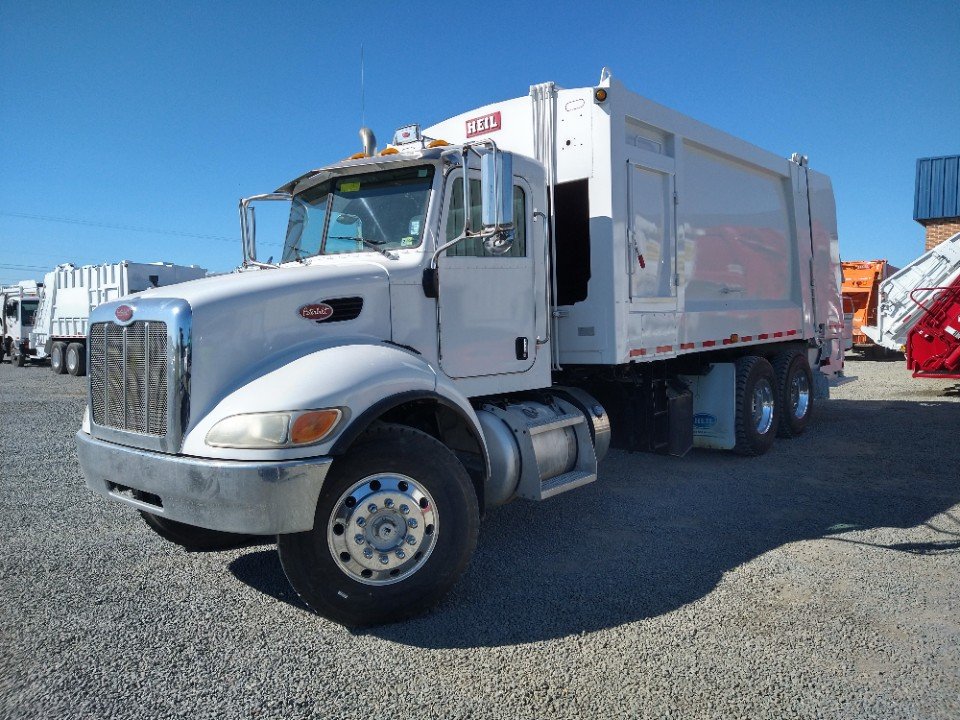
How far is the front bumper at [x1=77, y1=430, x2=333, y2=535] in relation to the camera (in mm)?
3248

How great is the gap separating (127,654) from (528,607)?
6.51 feet

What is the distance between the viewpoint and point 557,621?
3646 mm

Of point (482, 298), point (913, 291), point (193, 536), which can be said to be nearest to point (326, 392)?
point (482, 298)

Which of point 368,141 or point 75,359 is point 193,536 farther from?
point 75,359

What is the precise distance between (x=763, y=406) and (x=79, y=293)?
72.7 ft

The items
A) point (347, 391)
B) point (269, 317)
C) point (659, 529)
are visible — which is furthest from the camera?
point (659, 529)

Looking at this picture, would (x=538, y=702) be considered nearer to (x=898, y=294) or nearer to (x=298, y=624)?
(x=298, y=624)

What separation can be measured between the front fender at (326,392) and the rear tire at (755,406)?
478 cm

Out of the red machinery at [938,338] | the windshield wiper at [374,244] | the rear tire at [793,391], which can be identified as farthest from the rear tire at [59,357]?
the red machinery at [938,338]

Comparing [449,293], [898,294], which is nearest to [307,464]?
[449,293]

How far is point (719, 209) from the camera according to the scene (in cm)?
741

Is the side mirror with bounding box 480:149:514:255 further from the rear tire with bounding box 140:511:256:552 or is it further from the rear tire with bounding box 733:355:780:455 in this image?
the rear tire with bounding box 733:355:780:455

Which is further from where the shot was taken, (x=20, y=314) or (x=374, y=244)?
(x=20, y=314)

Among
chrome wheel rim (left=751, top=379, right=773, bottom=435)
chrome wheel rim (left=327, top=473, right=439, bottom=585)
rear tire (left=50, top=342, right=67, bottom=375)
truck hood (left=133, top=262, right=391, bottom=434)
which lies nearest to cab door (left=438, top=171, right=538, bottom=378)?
truck hood (left=133, top=262, right=391, bottom=434)
